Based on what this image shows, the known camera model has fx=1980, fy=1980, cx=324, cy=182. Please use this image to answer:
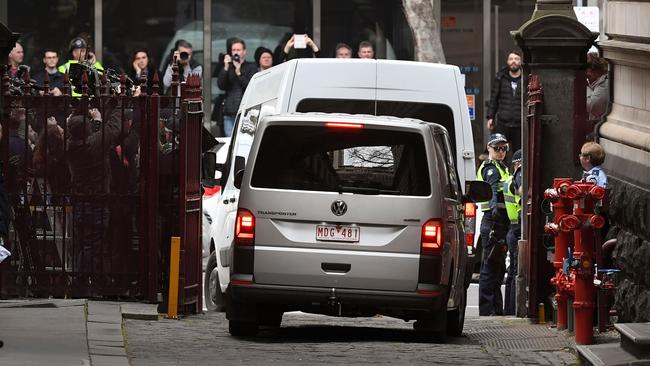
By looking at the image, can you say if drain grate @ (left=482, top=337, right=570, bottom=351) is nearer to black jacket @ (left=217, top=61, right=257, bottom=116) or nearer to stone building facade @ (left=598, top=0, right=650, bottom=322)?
stone building facade @ (left=598, top=0, right=650, bottom=322)

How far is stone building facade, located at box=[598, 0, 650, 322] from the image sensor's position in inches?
572

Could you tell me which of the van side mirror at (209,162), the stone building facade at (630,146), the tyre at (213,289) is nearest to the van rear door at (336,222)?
the stone building facade at (630,146)

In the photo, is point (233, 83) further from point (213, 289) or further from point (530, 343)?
point (530, 343)

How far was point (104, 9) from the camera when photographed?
33844mm

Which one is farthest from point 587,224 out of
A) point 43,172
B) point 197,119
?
point 43,172

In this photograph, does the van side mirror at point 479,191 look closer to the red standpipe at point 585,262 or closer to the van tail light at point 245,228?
the red standpipe at point 585,262

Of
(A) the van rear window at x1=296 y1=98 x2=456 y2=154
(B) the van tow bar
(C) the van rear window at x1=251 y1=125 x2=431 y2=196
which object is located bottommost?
(B) the van tow bar

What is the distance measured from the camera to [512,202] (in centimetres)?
2028

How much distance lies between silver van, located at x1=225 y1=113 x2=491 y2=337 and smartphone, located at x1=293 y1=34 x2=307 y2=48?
17631 millimetres

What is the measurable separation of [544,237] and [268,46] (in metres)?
16.6

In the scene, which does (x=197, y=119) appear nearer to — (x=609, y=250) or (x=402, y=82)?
(x=402, y=82)

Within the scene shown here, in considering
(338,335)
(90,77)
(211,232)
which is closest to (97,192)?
(90,77)

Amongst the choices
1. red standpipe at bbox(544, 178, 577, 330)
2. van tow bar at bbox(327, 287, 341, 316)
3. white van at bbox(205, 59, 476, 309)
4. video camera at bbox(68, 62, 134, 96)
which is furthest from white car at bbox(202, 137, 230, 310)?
red standpipe at bbox(544, 178, 577, 330)

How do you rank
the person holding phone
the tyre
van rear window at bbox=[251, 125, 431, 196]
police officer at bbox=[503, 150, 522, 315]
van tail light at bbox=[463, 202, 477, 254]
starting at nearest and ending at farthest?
van rear window at bbox=[251, 125, 431, 196]
the tyre
van tail light at bbox=[463, 202, 477, 254]
police officer at bbox=[503, 150, 522, 315]
the person holding phone
